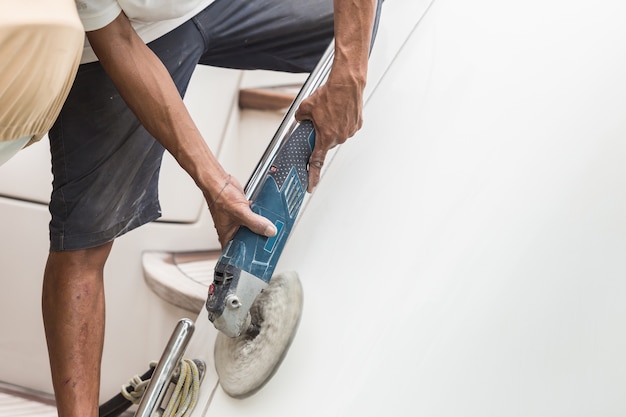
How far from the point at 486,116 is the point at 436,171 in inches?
3.3

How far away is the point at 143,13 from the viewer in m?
1.14

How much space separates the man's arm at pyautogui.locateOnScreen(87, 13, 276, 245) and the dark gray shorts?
140mm

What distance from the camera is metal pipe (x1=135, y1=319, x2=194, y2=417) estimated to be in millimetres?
1122

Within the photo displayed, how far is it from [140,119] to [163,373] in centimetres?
30

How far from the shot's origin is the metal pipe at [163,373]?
1122mm

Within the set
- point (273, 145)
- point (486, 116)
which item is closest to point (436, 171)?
point (486, 116)

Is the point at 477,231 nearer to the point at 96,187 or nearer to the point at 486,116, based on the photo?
the point at 486,116

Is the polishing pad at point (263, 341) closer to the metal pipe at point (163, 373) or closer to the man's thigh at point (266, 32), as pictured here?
the metal pipe at point (163, 373)

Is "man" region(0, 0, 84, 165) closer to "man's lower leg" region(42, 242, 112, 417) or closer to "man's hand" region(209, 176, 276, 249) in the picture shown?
"man's hand" region(209, 176, 276, 249)

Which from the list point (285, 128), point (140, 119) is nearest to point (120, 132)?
point (140, 119)

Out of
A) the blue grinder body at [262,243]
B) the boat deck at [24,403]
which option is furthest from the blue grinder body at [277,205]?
the boat deck at [24,403]

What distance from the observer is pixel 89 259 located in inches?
53.8

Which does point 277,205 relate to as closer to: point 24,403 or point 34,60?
point 34,60

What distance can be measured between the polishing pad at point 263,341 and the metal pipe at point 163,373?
0.07 meters
